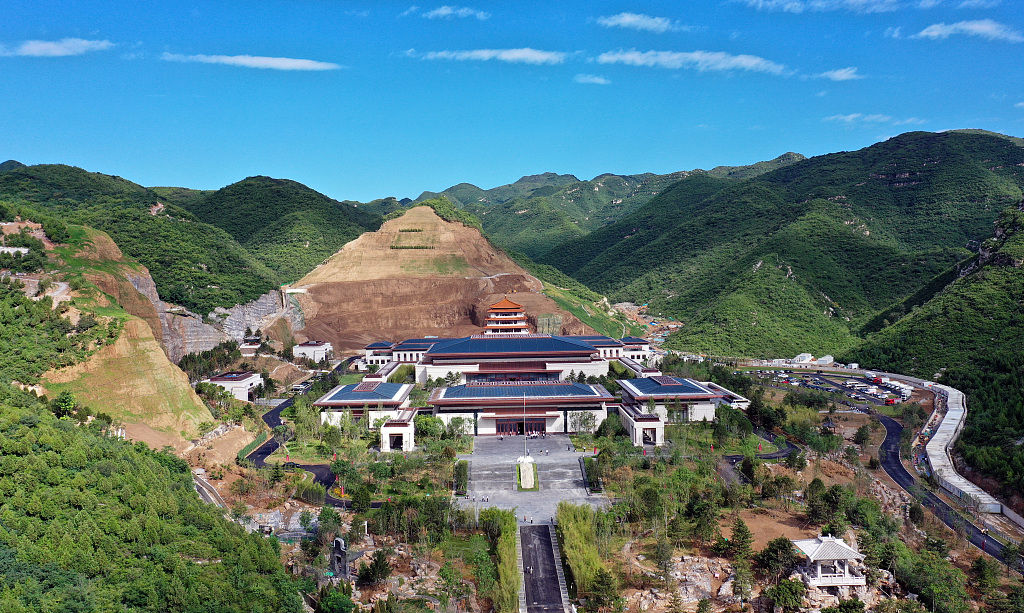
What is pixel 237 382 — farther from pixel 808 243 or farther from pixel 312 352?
pixel 808 243

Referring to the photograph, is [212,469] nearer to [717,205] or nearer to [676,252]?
[676,252]

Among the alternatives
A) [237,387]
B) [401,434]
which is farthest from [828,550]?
[237,387]

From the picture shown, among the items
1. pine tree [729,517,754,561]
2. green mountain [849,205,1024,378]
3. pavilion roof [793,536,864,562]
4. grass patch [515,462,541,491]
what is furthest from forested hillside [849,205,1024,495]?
grass patch [515,462,541,491]

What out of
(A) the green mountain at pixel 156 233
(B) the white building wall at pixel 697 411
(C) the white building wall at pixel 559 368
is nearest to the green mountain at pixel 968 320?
(B) the white building wall at pixel 697 411

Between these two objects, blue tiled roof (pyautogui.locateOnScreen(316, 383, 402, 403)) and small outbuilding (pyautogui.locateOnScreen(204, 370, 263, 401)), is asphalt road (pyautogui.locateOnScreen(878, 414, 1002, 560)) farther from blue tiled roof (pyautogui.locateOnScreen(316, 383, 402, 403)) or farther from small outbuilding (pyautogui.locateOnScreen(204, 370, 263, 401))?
small outbuilding (pyautogui.locateOnScreen(204, 370, 263, 401))

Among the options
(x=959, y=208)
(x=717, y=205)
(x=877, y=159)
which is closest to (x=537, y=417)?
(x=959, y=208)

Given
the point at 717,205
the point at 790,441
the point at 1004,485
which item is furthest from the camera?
the point at 717,205

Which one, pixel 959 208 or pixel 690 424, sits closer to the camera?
pixel 690 424

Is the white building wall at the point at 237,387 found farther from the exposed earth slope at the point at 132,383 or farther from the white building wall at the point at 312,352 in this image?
the white building wall at the point at 312,352
